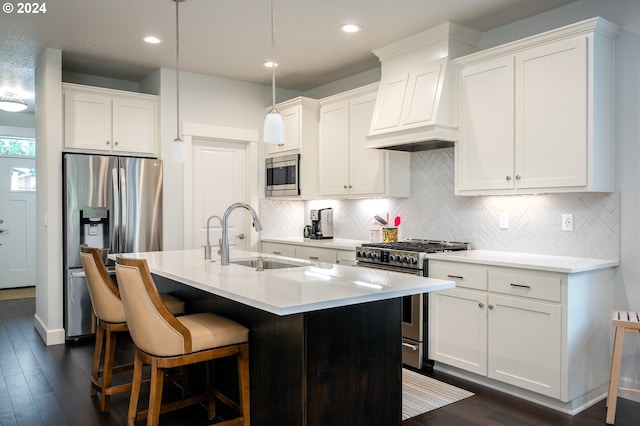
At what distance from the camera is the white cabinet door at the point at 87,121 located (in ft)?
15.2

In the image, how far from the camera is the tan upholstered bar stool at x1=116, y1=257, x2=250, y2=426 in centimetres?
223

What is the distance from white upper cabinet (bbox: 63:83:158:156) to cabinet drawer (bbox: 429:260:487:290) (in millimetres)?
3189

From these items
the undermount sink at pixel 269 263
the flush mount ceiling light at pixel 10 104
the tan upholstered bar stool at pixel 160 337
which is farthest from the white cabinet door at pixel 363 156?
the flush mount ceiling light at pixel 10 104

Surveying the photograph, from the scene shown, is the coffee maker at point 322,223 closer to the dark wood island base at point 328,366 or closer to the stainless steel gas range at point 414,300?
the stainless steel gas range at point 414,300

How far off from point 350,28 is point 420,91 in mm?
761

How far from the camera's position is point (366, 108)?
4.66 metres

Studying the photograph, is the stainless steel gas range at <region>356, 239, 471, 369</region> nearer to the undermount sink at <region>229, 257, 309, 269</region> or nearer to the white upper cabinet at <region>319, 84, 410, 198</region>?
the white upper cabinet at <region>319, 84, 410, 198</region>

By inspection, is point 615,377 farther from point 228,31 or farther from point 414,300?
point 228,31

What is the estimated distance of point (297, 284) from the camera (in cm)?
226

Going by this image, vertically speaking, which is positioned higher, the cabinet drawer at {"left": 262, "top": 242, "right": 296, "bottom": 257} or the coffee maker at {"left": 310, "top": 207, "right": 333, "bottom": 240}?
the coffee maker at {"left": 310, "top": 207, "right": 333, "bottom": 240}

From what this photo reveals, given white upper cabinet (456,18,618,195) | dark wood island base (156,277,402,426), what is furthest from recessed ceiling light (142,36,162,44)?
dark wood island base (156,277,402,426)

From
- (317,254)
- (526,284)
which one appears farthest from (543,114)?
(317,254)

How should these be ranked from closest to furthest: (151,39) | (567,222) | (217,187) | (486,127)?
1. (567,222)
2. (486,127)
3. (151,39)
4. (217,187)

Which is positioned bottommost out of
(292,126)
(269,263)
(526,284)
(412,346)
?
(412,346)
